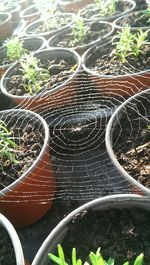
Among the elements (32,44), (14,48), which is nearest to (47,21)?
(32,44)

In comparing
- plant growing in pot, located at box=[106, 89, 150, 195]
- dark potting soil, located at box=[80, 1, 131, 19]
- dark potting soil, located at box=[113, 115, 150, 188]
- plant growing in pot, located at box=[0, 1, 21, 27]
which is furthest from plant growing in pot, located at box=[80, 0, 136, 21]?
dark potting soil, located at box=[113, 115, 150, 188]

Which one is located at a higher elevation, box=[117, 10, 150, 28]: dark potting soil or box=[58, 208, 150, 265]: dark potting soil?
box=[117, 10, 150, 28]: dark potting soil

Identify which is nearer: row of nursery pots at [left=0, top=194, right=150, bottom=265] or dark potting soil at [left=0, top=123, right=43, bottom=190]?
row of nursery pots at [left=0, top=194, right=150, bottom=265]

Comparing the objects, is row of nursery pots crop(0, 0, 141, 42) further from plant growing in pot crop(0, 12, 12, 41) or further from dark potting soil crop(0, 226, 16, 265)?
dark potting soil crop(0, 226, 16, 265)

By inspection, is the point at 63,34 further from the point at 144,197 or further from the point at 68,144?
the point at 144,197

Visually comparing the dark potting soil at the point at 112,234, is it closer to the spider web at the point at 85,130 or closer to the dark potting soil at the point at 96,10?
the spider web at the point at 85,130

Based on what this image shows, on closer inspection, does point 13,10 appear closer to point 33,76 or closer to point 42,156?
point 33,76

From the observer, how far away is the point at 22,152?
1.72 meters

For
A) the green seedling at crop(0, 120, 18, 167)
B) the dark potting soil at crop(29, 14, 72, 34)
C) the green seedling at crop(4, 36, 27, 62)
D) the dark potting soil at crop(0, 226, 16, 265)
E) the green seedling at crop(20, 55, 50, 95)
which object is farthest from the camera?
the dark potting soil at crop(29, 14, 72, 34)

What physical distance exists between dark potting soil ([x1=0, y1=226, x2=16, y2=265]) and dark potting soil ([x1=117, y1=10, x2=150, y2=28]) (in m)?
1.92

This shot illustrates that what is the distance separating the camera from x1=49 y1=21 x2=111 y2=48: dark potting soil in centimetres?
262

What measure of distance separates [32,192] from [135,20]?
173 cm

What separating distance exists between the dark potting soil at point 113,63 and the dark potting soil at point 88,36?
302 millimetres

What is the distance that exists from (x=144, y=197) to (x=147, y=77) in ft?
2.85
